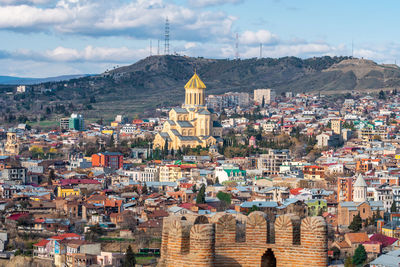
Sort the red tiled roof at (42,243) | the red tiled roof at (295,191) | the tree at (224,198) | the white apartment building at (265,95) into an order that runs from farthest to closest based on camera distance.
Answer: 1. the white apartment building at (265,95)
2. the red tiled roof at (295,191)
3. the tree at (224,198)
4. the red tiled roof at (42,243)

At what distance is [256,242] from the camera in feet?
17.8

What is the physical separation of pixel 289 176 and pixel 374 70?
70.7 metres

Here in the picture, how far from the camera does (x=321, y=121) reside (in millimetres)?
83375

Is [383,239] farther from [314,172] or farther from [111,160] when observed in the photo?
[111,160]

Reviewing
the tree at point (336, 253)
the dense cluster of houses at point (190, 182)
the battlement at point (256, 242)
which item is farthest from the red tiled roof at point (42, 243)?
the battlement at point (256, 242)

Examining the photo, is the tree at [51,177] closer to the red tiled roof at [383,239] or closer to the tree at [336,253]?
the red tiled roof at [383,239]

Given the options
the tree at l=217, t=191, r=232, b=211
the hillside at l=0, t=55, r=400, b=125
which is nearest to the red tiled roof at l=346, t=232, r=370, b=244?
the tree at l=217, t=191, r=232, b=211

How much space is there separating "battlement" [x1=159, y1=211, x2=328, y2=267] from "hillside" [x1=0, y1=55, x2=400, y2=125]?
93.2 metres

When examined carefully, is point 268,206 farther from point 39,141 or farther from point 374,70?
point 374,70

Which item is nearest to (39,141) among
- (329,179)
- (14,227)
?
(329,179)

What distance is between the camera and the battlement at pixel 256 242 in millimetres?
5258

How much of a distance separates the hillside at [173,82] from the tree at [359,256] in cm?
6728

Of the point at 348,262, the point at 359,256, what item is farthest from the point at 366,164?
the point at 348,262

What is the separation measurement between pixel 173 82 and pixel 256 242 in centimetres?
13526
